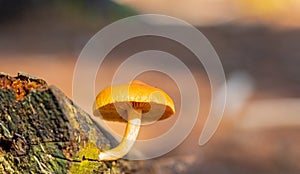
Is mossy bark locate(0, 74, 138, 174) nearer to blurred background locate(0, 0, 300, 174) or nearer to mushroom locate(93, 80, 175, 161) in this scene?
mushroom locate(93, 80, 175, 161)

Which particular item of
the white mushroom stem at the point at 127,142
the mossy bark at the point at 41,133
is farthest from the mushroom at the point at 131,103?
the mossy bark at the point at 41,133

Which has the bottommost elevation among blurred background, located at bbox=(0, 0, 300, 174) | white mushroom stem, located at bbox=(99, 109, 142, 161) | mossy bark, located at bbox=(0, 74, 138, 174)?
mossy bark, located at bbox=(0, 74, 138, 174)

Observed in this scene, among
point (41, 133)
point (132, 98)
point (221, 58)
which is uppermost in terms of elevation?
point (221, 58)

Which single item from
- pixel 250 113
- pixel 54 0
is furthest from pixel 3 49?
pixel 250 113

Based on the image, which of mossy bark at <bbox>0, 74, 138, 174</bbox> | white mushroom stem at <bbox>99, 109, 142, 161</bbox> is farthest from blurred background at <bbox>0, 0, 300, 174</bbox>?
mossy bark at <bbox>0, 74, 138, 174</bbox>

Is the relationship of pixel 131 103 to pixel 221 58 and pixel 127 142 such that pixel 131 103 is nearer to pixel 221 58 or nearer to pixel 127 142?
pixel 127 142

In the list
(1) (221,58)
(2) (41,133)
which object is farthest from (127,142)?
(1) (221,58)

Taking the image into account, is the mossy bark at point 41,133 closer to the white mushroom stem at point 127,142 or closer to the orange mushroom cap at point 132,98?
the white mushroom stem at point 127,142
